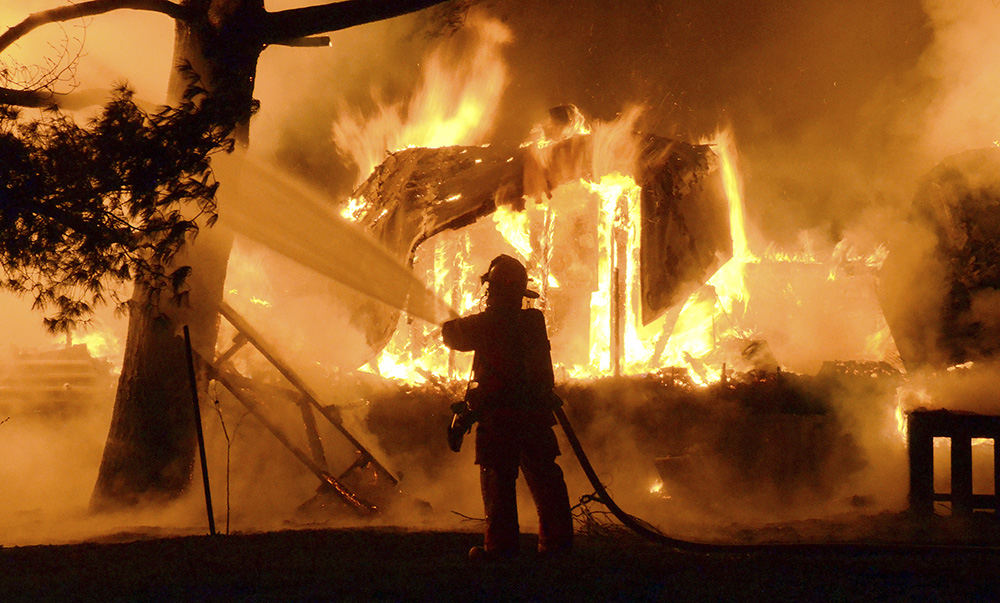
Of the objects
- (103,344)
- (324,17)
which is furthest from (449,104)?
(103,344)

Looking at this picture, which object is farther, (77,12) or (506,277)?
(77,12)

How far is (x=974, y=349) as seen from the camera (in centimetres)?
1027

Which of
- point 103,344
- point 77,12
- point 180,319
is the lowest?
point 180,319

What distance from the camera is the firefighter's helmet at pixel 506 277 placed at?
17.5 ft

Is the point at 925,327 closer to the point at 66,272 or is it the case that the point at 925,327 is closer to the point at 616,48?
the point at 616,48

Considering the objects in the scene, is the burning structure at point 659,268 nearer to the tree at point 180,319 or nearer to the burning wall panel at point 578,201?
the burning wall panel at point 578,201

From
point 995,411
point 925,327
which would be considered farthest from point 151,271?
point 925,327

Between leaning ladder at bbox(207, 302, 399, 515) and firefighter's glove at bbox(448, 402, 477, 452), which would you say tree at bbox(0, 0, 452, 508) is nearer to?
leaning ladder at bbox(207, 302, 399, 515)

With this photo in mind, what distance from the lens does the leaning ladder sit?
770 cm

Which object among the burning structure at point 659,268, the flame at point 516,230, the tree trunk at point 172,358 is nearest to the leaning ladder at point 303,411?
the tree trunk at point 172,358

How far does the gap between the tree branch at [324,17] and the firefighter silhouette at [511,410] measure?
4103 millimetres

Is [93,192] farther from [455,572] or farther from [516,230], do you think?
[516,230]

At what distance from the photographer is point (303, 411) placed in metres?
8.11

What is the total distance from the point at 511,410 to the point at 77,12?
219 inches
